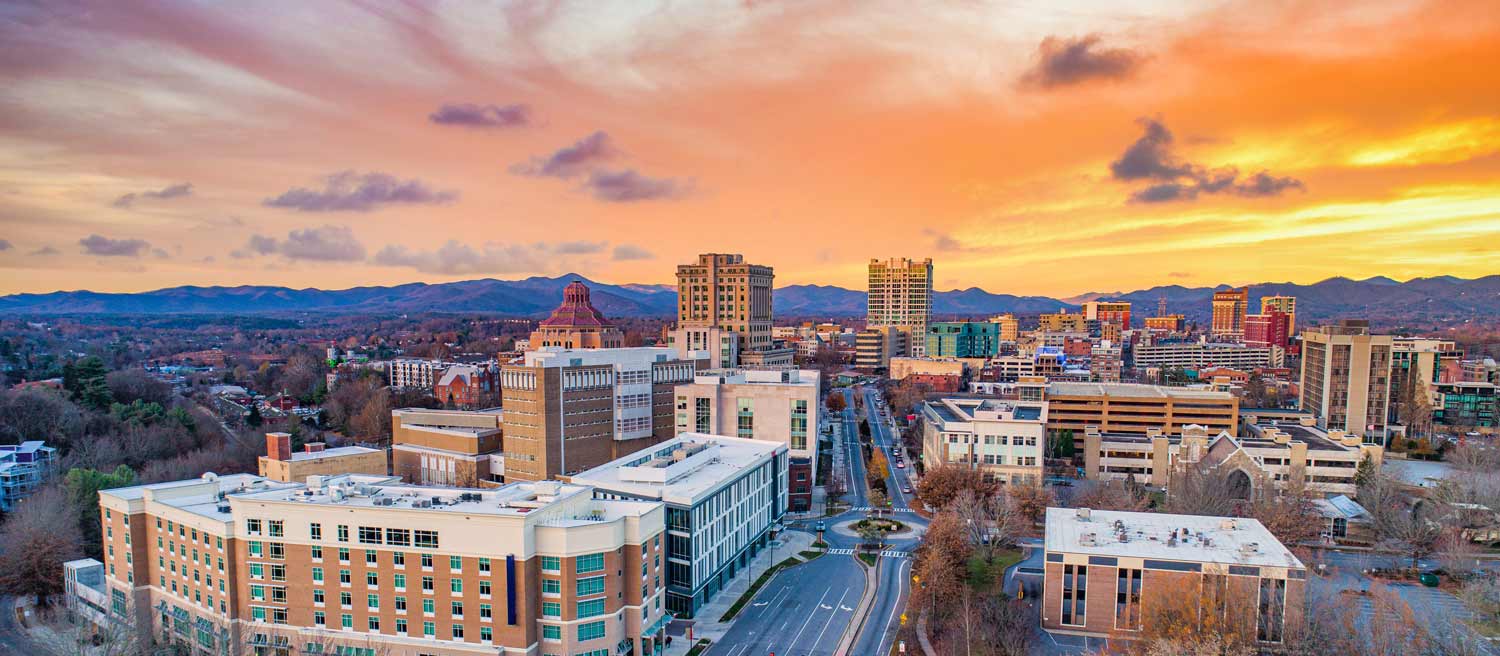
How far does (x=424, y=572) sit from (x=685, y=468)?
19.8 metres

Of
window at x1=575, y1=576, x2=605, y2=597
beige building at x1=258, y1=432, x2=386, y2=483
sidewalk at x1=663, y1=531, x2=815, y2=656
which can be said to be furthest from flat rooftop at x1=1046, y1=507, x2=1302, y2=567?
beige building at x1=258, y1=432, x2=386, y2=483

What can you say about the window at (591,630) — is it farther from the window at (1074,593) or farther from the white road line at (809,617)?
the window at (1074,593)

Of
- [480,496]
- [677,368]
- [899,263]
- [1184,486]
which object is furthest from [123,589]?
[899,263]

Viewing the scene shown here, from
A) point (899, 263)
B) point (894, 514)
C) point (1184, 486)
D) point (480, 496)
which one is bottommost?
point (894, 514)

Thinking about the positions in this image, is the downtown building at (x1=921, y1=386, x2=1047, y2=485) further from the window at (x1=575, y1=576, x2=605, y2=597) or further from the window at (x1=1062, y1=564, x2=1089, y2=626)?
the window at (x1=575, y1=576, x2=605, y2=597)

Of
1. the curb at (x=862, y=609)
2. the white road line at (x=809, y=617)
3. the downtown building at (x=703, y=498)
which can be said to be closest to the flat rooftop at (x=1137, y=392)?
the downtown building at (x=703, y=498)

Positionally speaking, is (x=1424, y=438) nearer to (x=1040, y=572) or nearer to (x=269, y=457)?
(x=1040, y=572)

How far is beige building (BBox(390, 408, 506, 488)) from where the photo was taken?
76.2 meters

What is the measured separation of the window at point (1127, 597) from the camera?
45.0 m

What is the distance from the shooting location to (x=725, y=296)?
4567 inches

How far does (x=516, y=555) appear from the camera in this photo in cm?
4006

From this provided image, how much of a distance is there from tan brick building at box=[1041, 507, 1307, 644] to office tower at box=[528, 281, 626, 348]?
75.4 m

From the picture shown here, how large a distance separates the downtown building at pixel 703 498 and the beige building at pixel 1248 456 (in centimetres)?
3682

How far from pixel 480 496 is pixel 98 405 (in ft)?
273
